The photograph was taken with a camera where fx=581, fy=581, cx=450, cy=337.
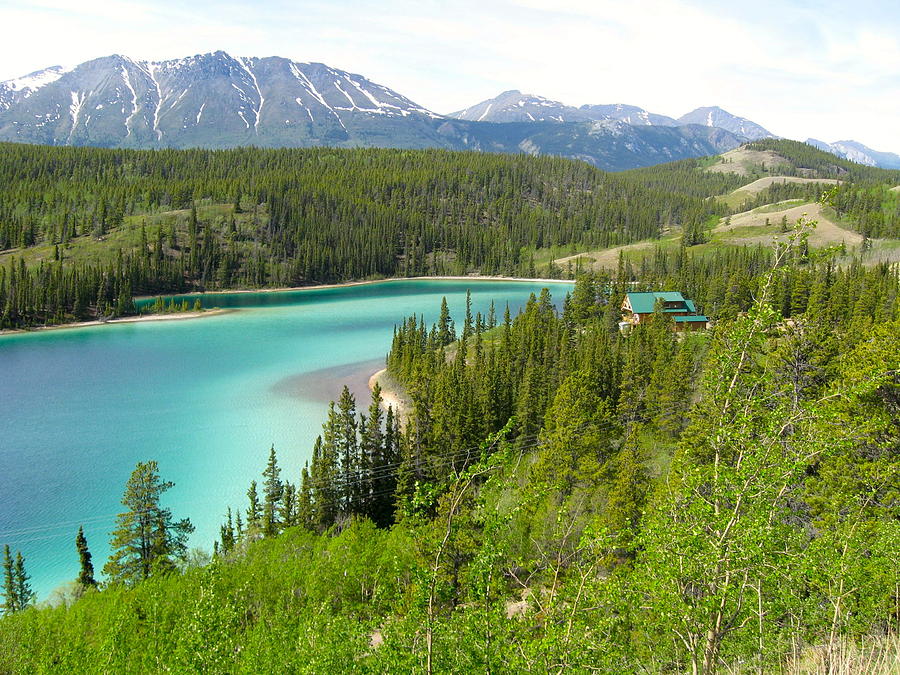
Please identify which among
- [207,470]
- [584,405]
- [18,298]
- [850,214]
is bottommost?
[207,470]

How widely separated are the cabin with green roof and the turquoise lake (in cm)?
3930

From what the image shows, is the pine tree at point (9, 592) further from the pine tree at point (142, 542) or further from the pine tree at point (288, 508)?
the pine tree at point (288, 508)

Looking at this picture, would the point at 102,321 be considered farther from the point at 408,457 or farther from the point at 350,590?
the point at 350,590

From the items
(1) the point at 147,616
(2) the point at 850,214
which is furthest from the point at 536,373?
(2) the point at 850,214

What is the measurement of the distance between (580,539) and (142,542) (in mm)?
30111

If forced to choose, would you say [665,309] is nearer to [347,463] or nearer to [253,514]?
[347,463]

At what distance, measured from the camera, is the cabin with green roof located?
84988 mm

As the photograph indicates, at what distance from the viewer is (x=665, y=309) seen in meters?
87.1

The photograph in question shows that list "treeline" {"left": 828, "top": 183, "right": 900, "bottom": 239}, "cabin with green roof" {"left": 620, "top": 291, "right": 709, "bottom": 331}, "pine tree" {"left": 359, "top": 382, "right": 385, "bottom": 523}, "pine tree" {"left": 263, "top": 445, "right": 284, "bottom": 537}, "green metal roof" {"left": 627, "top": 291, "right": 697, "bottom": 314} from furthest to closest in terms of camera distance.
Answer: "treeline" {"left": 828, "top": 183, "right": 900, "bottom": 239} → "green metal roof" {"left": 627, "top": 291, "right": 697, "bottom": 314} → "cabin with green roof" {"left": 620, "top": 291, "right": 709, "bottom": 331} → "pine tree" {"left": 359, "top": 382, "right": 385, "bottom": 523} → "pine tree" {"left": 263, "top": 445, "right": 284, "bottom": 537}

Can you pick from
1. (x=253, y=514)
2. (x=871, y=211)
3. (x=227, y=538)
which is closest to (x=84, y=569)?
(x=227, y=538)

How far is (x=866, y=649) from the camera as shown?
45.5 ft

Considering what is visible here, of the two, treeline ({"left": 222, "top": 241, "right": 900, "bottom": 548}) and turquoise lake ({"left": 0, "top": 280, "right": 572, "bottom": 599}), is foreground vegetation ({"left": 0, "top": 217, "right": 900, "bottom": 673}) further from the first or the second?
turquoise lake ({"left": 0, "top": 280, "right": 572, "bottom": 599})

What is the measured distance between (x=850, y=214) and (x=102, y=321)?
678ft

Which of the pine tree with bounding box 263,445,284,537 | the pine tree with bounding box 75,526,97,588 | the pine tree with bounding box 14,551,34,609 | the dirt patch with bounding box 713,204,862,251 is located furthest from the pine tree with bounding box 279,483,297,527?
the dirt patch with bounding box 713,204,862,251
